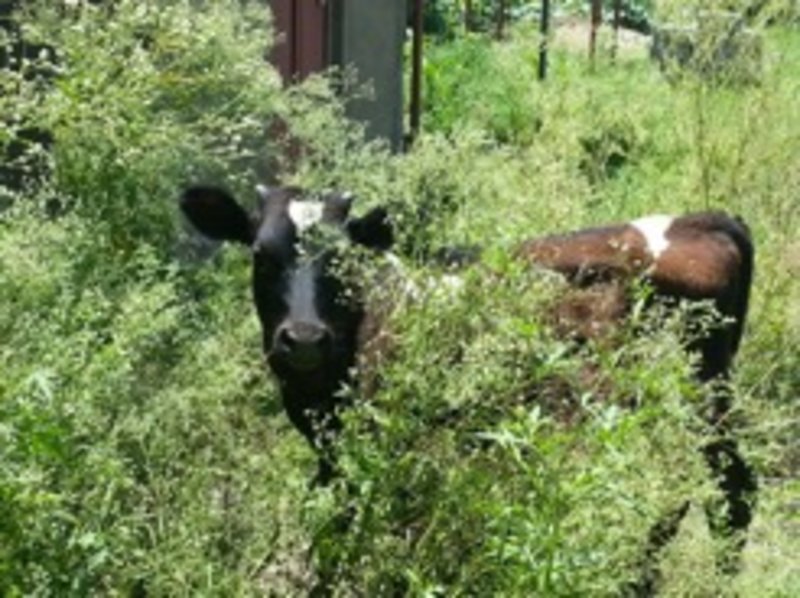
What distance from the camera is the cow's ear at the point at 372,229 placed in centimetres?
582

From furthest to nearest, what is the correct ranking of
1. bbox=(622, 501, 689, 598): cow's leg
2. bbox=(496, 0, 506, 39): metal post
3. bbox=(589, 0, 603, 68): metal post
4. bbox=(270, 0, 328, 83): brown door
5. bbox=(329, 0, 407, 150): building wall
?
1. bbox=(496, 0, 506, 39): metal post
2. bbox=(589, 0, 603, 68): metal post
3. bbox=(329, 0, 407, 150): building wall
4. bbox=(270, 0, 328, 83): brown door
5. bbox=(622, 501, 689, 598): cow's leg

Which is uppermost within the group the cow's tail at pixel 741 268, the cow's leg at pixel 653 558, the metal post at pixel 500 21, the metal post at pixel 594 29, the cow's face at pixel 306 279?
the cow's face at pixel 306 279

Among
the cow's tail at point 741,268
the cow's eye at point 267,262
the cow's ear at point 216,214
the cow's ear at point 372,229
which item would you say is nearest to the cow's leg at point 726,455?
the cow's tail at point 741,268

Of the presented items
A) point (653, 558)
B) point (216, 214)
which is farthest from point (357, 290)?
point (653, 558)

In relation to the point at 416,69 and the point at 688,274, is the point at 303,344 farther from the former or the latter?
the point at 416,69

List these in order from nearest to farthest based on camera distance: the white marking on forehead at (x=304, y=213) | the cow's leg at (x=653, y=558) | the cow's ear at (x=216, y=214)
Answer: the cow's leg at (x=653, y=558)
the white marking on forehead at (x=304, y=213)
the cow's ear at (x=216, y=214)

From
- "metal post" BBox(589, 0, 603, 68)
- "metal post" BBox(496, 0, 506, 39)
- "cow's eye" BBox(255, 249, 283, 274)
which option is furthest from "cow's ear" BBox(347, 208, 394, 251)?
"metal post" BBox(496, 0, 506, 39)

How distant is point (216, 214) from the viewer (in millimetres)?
6305

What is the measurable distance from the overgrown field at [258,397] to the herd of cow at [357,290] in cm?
11

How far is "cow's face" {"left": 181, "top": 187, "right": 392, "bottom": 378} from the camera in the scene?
569cm

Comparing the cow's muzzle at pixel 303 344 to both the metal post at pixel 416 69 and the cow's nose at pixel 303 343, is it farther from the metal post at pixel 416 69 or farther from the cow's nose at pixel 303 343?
the metal post at pixel 416 69

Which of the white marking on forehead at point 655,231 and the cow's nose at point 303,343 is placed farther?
the white marking on forehead at point 655,231

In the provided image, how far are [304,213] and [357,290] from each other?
48 centimetres

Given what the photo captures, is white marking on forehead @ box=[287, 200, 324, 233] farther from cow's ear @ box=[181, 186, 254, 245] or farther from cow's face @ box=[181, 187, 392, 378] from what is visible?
cow's ear @ box=[181, 186, 254, 245]
